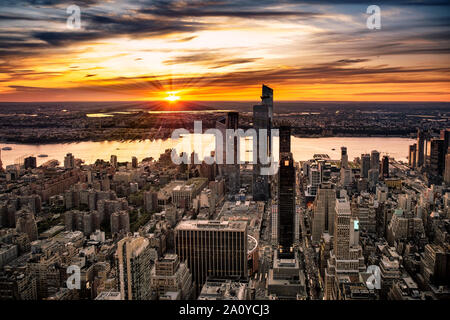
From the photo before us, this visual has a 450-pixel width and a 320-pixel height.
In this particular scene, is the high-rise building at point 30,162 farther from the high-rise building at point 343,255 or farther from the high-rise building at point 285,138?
the high-rise building at point 343,255

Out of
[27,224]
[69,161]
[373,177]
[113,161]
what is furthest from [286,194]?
[27,224]

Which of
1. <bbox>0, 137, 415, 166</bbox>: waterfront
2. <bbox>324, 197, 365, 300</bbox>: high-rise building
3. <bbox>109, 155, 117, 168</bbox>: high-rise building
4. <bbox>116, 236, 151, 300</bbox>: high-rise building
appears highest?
<bbox>0, 137, 415, 166</bbox>: waterfront

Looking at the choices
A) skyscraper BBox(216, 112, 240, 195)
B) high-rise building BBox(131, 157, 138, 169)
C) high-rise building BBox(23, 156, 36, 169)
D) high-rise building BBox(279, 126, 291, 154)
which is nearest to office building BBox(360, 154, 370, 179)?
high-rise building BBox(279, 126, 291, 154)

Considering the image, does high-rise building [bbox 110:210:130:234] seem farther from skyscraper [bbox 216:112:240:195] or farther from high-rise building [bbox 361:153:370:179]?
high-rise building [bbox 361:153:370:179]

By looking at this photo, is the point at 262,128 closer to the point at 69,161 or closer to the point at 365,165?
the point at 365,165

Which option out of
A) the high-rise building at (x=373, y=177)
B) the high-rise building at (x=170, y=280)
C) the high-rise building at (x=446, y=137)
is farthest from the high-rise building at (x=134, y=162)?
the high-rise building at (x=446, y=137)

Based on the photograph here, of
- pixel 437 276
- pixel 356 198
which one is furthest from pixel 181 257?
pixel 356 198
